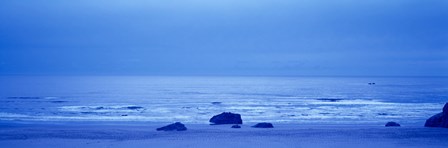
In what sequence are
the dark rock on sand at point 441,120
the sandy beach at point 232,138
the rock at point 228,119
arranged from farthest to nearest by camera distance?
the rock at point 228,119, the dark rock on sand at point 441,120, the sandy beach at point 232,138

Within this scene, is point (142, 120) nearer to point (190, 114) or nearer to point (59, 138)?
point (190, 114)

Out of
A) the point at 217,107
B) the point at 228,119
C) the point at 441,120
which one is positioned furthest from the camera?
the point at 217,107

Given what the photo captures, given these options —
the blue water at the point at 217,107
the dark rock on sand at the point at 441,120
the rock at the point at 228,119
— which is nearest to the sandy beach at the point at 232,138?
the dark rock on sand at the point at 441,120

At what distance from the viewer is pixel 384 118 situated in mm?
39500

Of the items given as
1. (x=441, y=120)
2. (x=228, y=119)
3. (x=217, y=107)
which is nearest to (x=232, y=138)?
(x=228, y=119)

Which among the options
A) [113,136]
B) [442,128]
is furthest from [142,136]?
[442,128]

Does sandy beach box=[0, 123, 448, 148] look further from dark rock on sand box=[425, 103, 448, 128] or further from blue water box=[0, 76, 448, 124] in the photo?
blue water box=[0, 76, 448, 124]

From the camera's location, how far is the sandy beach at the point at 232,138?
2091 centimetres

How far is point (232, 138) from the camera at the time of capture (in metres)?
23.2

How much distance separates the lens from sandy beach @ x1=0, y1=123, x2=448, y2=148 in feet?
68.6

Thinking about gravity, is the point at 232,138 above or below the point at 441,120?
below

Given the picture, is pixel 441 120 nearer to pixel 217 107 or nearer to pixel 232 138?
pixel 232 138

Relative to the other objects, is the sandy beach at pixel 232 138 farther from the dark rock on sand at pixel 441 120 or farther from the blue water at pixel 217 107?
the blue water at pixel 217 107

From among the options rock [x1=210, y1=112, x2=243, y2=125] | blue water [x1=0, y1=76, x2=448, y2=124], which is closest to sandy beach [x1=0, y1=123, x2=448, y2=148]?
rock [x1=210, y1=112, x2=243, y2=125]
